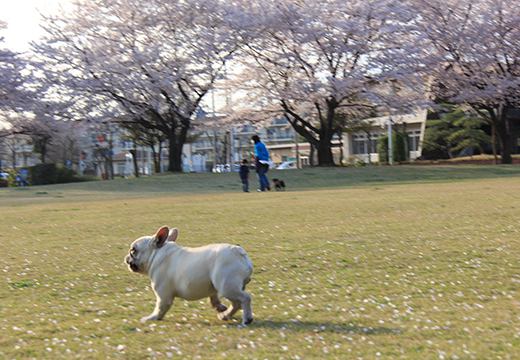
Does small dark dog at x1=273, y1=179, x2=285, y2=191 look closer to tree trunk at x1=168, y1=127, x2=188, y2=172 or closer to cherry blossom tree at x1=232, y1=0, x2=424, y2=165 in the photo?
cherry blossom tree at x1=232, y1=0, x2=424, y2=165

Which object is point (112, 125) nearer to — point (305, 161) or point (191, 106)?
point (191, 106)

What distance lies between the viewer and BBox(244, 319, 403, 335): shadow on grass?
512cm

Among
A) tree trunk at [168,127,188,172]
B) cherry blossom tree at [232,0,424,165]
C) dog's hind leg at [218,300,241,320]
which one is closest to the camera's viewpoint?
dog's hind leg at [218,300,241,320]

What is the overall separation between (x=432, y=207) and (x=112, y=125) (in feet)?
98.2

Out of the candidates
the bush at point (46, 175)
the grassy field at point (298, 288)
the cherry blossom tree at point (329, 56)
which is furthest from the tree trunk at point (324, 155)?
the grassy field at point (298, 288)

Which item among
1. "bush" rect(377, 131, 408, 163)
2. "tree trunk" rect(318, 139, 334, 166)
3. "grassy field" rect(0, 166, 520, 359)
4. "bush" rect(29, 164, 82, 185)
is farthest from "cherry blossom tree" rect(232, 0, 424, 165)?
"grassy field" rect(0, 166, 520, 359)

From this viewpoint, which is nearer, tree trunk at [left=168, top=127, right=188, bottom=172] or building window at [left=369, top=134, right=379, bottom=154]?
tree trunk at [left=168, top=127, right=188, bottom=172]

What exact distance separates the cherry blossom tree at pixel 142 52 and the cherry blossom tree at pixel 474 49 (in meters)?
10.5

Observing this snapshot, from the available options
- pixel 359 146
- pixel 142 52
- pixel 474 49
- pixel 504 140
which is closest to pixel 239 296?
pixel 142 52

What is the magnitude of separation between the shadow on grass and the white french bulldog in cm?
15

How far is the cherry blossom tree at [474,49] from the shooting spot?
38562mm

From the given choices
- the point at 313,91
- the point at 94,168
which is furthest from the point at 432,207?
the point at 94,168

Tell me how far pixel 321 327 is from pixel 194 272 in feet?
3.40

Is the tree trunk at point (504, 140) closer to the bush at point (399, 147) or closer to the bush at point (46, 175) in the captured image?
the bush at point (399, 147)
